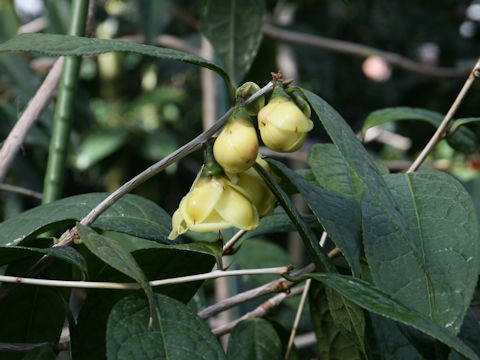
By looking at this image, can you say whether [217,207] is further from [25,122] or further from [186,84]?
[186,84]

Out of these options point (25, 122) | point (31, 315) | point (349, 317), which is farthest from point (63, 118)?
point (349, 317)

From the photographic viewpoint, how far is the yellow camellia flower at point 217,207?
1.12ft

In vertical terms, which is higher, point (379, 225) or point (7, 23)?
point (7, 23)

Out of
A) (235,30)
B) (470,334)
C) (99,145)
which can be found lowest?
(470,334)

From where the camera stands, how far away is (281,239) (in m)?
2.77

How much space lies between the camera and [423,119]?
21.7 inches

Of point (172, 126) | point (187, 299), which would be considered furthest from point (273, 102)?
point (172, 126)

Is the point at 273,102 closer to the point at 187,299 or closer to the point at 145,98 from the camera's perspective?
the point at 187,299

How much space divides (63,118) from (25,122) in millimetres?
50

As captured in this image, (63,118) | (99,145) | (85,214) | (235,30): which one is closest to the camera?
(85,214)

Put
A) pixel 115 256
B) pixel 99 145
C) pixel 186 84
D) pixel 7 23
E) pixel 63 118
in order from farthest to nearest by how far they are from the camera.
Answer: pixel 186 84
pixel 99 145
pixel 7 23
pixel 63 118
pixel 115 256

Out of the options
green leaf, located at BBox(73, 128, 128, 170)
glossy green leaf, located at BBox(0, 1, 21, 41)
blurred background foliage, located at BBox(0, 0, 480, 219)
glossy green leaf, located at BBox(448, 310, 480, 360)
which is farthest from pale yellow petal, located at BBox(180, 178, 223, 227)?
green leaf, located at BBox(73, 128, 128, 170)

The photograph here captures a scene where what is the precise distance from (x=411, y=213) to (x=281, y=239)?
2387 mm

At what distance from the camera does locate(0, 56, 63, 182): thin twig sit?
526 mm
